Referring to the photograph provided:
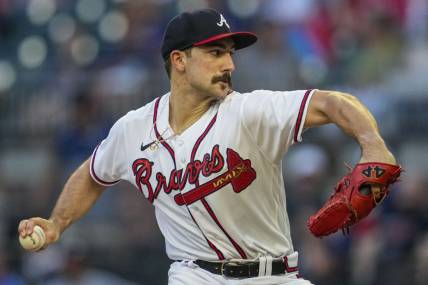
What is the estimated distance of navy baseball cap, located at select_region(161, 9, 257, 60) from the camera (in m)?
5.00

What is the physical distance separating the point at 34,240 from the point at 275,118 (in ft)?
4.43

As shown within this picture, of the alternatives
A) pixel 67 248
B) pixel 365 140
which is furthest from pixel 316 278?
pixel 365 140

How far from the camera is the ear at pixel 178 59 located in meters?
5.14

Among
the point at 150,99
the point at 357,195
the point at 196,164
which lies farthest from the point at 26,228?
the point at 150,99

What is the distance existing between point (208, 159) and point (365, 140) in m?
0.94

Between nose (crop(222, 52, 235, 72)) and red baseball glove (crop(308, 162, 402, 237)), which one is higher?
nose (crop(222, 52, 235, 72))

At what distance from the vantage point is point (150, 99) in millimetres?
9750

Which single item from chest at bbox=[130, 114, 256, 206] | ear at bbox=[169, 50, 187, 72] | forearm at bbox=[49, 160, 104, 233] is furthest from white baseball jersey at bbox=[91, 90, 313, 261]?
forearm at bbox=[49, 160, 104, 233]

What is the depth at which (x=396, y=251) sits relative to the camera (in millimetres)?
7898

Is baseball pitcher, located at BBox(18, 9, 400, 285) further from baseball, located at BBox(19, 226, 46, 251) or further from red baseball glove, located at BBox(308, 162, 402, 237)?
red baseball glove, located at BBox(308, 162, 402, 237)

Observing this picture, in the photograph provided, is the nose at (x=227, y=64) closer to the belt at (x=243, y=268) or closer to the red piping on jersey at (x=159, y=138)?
the red piping on jersey at (x=159, y=138)

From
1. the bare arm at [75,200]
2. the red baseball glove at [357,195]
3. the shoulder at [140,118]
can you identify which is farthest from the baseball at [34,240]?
the red baseball glove at [357,195]

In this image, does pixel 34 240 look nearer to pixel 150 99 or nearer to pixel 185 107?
pixel 185 107

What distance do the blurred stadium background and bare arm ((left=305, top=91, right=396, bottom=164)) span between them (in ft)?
11.1
